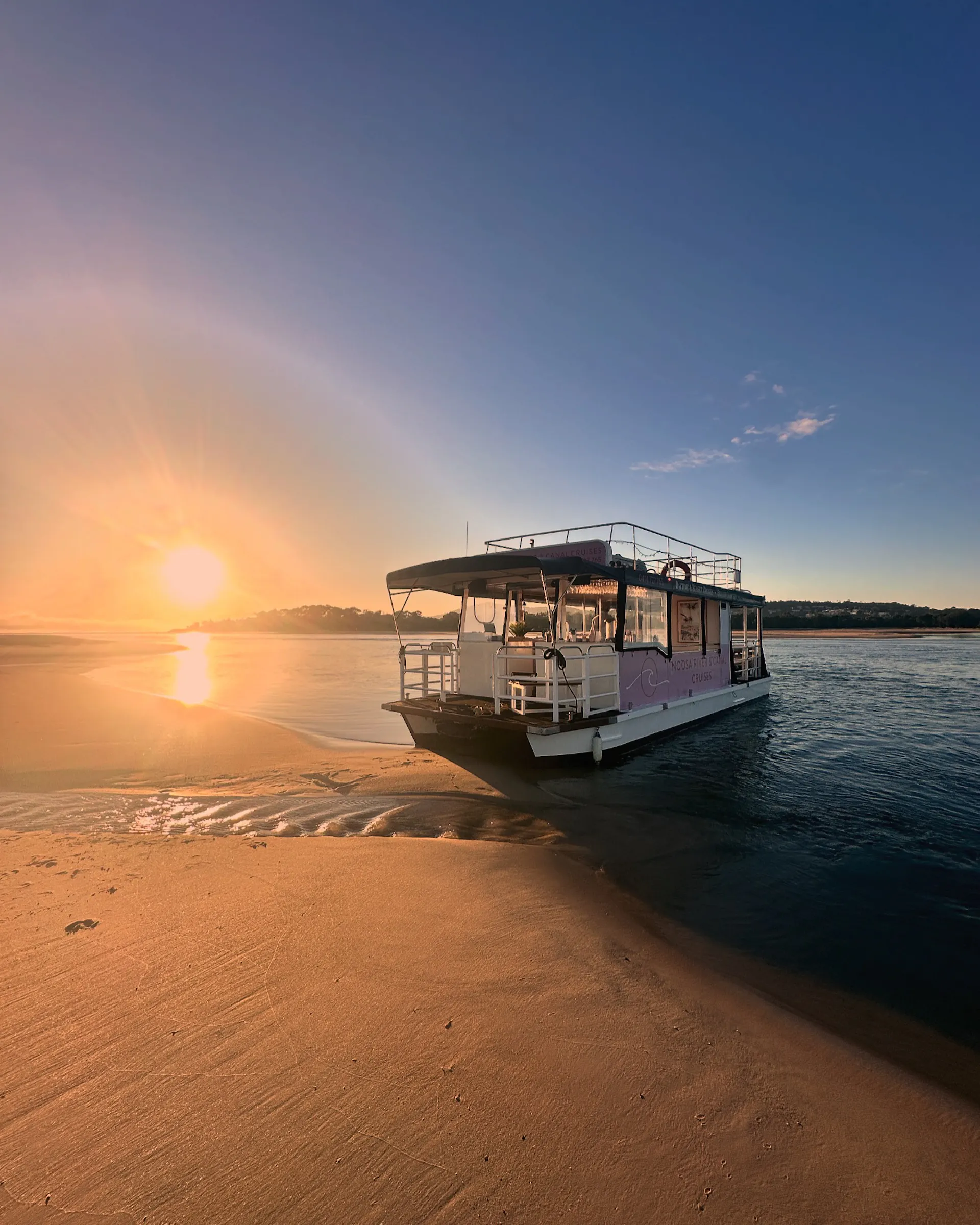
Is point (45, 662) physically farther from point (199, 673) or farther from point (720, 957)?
point (720, 957)

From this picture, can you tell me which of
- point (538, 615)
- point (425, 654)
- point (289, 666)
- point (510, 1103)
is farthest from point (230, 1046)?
point (289, 666)

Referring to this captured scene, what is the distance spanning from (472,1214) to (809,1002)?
3073mm

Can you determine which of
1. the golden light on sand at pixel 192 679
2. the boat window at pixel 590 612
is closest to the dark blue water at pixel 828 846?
the boat window at pixel 590 612

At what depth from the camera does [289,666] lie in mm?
37156

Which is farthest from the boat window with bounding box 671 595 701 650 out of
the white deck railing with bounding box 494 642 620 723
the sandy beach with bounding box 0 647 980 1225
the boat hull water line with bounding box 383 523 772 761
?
the sandy beach with bounding box 0 647 980 1225

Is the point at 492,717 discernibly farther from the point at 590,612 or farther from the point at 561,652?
the point at 590,612

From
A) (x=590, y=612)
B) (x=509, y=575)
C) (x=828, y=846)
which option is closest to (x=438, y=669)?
(x=509, y=575)

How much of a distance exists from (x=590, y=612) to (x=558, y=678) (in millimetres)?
4117

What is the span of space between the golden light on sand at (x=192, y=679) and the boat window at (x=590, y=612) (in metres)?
13.5

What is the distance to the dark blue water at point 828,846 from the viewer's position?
465 centimetres

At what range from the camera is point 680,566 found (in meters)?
16.1

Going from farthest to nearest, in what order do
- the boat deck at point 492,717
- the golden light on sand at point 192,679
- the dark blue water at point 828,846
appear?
the golden light on sand at point 192,679 → the boat deck at point 492,717 → the dark blue water at point 828,846

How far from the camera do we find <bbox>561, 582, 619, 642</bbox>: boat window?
1341cm

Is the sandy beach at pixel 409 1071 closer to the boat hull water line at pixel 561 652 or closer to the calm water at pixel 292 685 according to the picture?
the boat hull water line at pixel 561 652
